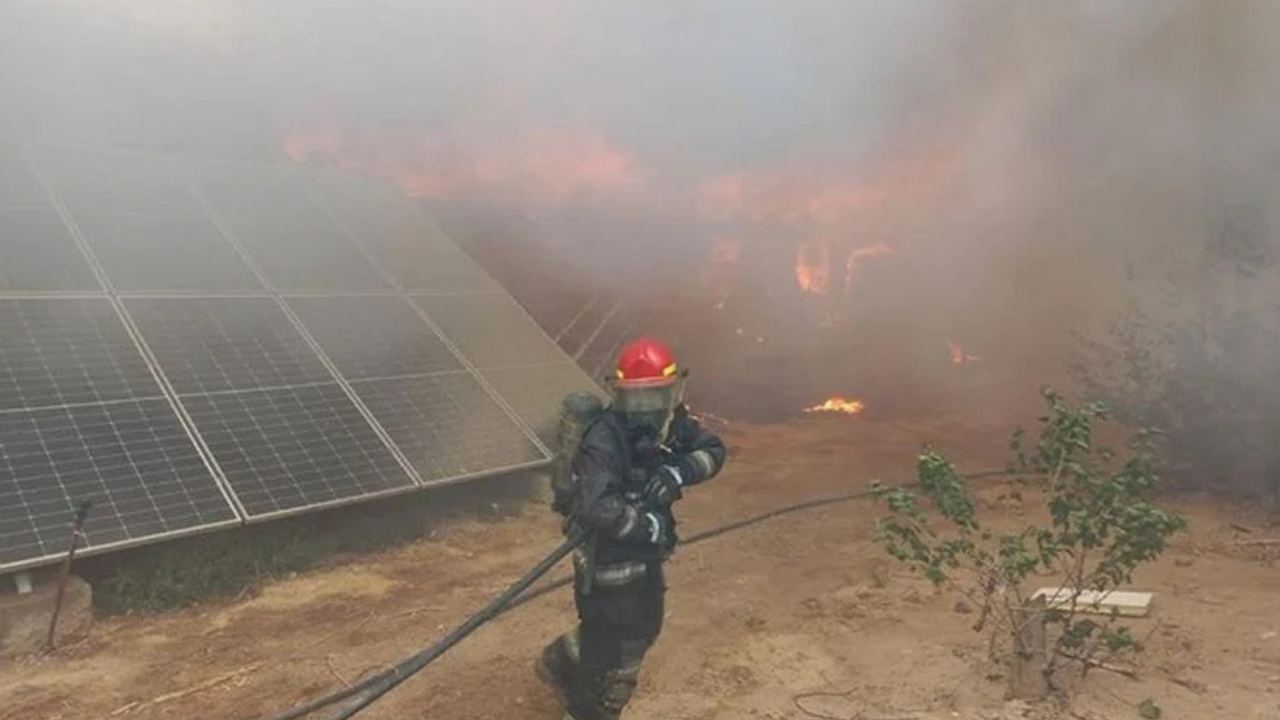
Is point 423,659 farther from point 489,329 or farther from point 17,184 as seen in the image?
point 17,184

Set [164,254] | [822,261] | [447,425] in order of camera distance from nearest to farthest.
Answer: [447,425] → [164,254] → [822,261]

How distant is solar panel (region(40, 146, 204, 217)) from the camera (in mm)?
8742

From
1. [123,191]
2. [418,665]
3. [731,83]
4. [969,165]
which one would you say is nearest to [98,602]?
[418,665]

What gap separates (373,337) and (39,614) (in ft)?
12.7

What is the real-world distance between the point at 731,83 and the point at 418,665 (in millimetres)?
9563

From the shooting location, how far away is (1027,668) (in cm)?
453

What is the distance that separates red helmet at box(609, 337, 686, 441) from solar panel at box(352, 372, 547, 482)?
3.50 meters

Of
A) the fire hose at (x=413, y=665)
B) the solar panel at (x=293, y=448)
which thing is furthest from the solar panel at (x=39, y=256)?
the fire hose at (x=413, y=665)

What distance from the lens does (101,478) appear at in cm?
590

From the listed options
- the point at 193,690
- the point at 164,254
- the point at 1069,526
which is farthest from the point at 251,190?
the point at 1069,526

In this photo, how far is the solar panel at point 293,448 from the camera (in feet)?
21.3

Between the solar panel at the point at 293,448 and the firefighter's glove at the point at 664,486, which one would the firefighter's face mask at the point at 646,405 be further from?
the solar panel at the point at 293,448

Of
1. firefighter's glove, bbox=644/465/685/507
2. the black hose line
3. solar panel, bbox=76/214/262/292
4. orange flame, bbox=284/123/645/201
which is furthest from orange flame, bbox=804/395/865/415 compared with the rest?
firefighter's glove, bbox=644/465/685/507

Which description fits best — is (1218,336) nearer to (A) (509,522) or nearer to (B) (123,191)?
(A) (509,522)
